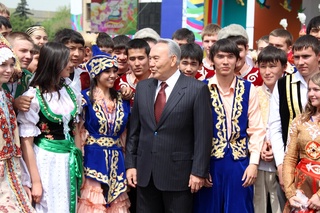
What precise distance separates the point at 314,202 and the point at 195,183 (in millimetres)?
911

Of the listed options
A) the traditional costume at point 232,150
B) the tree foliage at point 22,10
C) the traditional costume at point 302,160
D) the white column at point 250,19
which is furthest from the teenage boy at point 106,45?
the tree foliage at point 22,10

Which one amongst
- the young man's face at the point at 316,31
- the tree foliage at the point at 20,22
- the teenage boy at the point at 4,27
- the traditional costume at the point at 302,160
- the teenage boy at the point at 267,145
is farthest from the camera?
Answer: the tree foliage at the point at 20,22

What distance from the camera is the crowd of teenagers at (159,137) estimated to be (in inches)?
154

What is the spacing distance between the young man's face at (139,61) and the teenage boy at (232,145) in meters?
0.96

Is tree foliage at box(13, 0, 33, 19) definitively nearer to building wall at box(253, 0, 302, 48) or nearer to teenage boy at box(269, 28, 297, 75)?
building wall at box(253, 0, 302, 48)

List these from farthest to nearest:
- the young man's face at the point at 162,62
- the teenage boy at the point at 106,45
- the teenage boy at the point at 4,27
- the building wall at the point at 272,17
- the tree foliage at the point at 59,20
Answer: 1. the tree foliage at the point at 59,20
2. the building wall at the point at 272,17
3. the teenage boy at the point at 106,45
4. the teenage boy at the point at 4,27
5. the young man's face at the point at 162,62

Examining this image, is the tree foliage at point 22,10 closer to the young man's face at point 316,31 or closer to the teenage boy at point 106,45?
the teenage boy at point 106,45

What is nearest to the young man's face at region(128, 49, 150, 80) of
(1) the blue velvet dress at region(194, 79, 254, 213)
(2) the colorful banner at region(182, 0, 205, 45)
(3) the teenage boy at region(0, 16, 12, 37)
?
(1) the blue velvet dress at region(194, 79, 254, 213)

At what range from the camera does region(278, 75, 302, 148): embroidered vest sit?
4.21 m

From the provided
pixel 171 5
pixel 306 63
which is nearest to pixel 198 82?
pixel 306 63

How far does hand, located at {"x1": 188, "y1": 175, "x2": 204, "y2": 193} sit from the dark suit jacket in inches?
1.7

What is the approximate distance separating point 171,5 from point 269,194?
30.6ft

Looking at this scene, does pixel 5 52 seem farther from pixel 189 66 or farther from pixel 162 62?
pixel 189 66

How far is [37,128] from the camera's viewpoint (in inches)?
157
